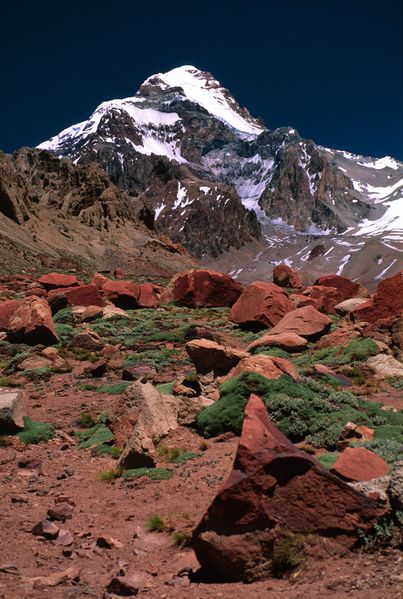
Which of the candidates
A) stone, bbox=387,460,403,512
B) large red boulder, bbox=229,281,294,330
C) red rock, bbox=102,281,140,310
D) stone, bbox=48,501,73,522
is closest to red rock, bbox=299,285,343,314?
large red boulder, bbox=229,281,294,330

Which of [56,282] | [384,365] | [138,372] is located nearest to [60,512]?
[138,372]

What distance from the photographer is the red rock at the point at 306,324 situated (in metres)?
22.4

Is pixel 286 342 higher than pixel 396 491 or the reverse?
the reverse

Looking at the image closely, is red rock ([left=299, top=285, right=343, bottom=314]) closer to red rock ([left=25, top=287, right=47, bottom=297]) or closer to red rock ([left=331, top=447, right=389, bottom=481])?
red rock ([left=25, top=287, right=47, bottom=297])

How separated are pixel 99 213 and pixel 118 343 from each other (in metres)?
78.8

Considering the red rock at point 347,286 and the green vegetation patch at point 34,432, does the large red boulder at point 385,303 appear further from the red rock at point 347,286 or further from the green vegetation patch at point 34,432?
the green vegetation patch at point 34,432

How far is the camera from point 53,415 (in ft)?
45.8

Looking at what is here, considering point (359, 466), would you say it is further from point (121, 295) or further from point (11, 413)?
point (121, 295)

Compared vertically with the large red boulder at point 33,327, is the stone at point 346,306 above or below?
above

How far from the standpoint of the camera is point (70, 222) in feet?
299

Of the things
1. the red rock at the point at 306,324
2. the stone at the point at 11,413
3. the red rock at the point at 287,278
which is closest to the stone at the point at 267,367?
the stone at the point at 11,413

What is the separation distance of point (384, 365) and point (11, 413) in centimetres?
1233

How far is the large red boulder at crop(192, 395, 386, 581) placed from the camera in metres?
5.98

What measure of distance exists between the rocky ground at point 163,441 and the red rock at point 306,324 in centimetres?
7
